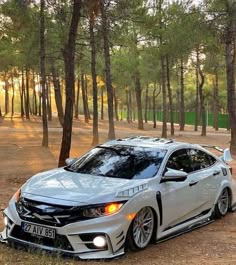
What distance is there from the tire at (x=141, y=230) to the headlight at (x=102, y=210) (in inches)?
13.5

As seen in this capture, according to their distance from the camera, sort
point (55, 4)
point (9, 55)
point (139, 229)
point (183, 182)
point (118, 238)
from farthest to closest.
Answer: point (9, 55) → point (55, 4) → point (183, 182) → point (139, 229) → point (118, 238)

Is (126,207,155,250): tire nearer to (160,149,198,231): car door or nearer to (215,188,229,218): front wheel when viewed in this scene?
(160,149,198,231): car door

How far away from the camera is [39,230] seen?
18.2 feet

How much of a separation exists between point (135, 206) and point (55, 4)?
1362 centimetres

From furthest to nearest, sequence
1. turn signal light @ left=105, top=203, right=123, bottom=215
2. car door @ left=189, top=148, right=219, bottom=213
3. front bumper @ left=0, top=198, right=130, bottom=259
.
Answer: car door @ left=189, top=148, right=219, bottom=213 < turn signal light @ left=105, top=203, right=123, bottom=215 < front bumper @ left=0, top=198, right=130, bottom=259

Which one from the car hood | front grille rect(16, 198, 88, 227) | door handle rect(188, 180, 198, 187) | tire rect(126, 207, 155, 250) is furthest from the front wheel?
front grille rect(16, 198, 88, 227)

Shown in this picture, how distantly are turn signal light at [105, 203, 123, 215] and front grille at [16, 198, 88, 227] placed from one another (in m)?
0.28

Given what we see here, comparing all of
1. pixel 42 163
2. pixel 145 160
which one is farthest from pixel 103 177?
pixel 42 163

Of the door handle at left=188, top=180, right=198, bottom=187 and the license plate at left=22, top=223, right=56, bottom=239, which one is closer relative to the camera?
the license plate at left=22, top=223, right=56, bottom=239

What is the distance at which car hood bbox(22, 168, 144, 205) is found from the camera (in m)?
5.62

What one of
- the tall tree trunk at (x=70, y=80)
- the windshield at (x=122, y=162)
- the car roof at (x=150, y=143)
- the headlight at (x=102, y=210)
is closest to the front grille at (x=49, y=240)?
the headlight at (x=102, y=210)

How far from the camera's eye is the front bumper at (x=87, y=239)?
5.46 m

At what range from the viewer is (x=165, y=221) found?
652cm

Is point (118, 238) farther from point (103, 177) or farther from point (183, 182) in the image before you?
point (183, 182)
